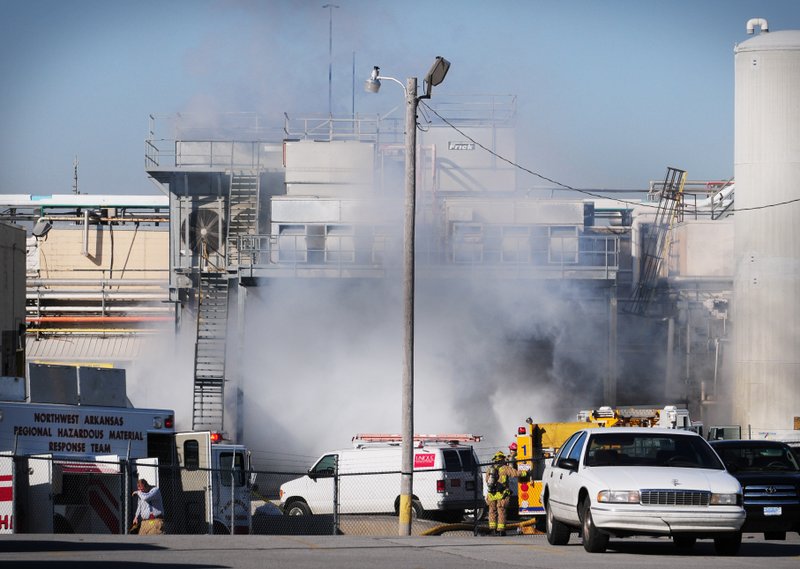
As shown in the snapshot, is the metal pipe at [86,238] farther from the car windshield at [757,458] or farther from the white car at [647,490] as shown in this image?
the white car at [647,490]

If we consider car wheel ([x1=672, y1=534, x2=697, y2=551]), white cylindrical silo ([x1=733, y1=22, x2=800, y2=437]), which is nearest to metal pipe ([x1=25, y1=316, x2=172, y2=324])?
white cylindrical silo ([x1=733, y1=22, x2=800, y2=437])

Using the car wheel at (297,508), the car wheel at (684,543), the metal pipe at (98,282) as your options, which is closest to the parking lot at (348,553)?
the car wheel at (684,543)

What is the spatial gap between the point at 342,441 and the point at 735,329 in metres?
13.9

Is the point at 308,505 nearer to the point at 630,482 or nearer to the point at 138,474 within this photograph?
the point at 138,474

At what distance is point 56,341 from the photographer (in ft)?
170

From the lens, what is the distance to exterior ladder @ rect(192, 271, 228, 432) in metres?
39.6

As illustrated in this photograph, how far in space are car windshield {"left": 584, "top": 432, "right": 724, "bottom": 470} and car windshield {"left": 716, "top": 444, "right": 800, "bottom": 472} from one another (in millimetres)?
4905

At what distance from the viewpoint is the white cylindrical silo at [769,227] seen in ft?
130

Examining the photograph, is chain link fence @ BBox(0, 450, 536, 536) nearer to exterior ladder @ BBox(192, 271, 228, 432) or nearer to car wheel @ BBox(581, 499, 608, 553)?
car wheel @ BBox(581, 499, 608, 553)

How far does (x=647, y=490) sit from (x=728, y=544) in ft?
4.77

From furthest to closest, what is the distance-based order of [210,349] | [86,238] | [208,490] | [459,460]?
[86,238] → [210,349] → [459,460] → [208,490]

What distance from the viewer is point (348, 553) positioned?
13.2 metres

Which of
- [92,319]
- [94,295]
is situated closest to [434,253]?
[92,319]

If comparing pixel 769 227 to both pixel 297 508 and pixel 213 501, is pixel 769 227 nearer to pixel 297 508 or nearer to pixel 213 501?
pixel 297 508
